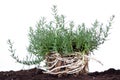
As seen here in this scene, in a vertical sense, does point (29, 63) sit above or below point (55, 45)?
below

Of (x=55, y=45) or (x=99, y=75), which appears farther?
(x=99, y=75)

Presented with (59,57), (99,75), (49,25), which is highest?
(49,25)

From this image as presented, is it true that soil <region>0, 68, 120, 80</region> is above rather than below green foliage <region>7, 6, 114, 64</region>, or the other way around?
below

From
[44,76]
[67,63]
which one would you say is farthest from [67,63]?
[44,76]

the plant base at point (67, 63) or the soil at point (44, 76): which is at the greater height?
the plant base at point (67, 63)

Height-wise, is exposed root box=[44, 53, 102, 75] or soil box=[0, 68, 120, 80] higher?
exposed root box=[44, 53, 102, 75]

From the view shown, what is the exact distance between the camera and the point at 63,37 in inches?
107

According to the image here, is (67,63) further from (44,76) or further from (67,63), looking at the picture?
(44,76)

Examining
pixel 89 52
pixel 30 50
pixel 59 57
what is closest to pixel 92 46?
pixel 89 52

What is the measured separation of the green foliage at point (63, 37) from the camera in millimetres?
2707

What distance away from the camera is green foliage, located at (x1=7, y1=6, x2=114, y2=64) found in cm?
271

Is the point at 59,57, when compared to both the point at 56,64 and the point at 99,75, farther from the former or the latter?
the point at 99,75

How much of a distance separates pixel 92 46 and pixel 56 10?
32 centimetres

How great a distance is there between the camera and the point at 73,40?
2.75 metres
